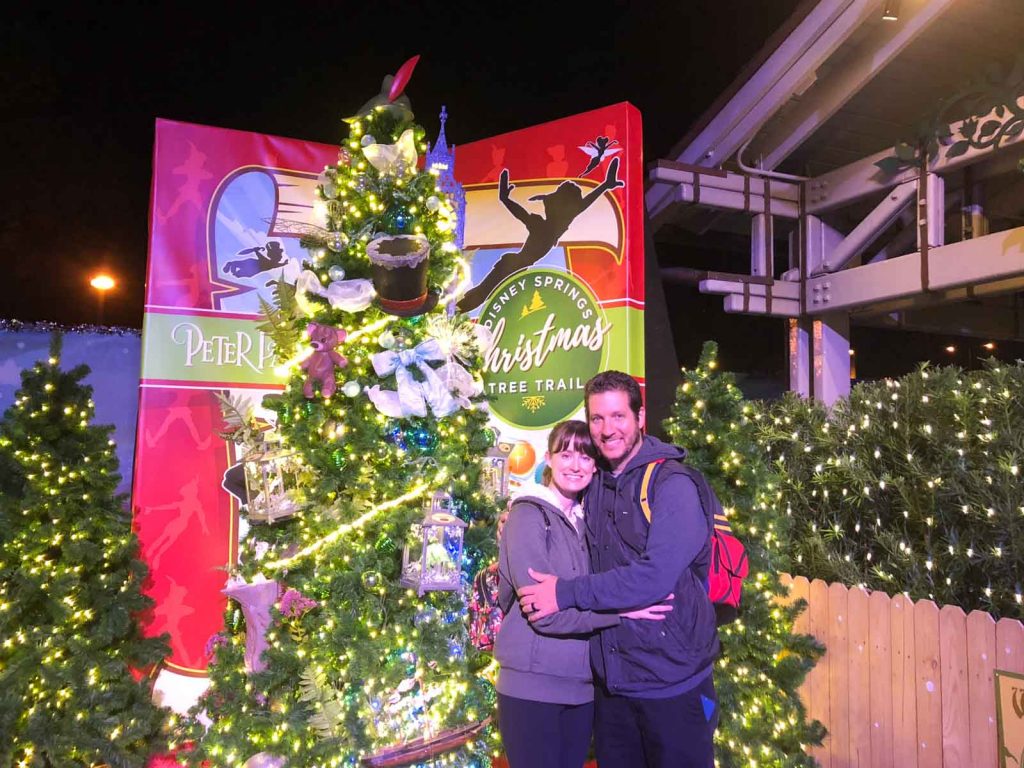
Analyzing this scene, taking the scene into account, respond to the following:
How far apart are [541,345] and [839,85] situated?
394 centimetres

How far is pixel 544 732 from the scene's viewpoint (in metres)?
2.42

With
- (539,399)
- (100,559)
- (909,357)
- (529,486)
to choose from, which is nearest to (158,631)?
(100,559)

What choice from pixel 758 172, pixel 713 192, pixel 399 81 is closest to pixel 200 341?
pixel 399 81

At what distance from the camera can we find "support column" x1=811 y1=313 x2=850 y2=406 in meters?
7.04

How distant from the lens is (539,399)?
473 cm

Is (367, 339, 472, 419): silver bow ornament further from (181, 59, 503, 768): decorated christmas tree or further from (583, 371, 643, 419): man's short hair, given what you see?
(583, 371, 643, 419): man's short hair

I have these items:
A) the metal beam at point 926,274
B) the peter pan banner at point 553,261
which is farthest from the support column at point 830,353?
the peter pan banner at point 553,261

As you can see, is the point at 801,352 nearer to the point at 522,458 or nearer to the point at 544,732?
the point at 522,458

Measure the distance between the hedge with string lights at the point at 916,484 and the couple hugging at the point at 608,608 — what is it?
6.88 ft

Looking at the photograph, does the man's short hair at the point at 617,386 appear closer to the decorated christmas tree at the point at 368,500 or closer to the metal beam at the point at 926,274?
the decorated christmas tree at the point at 368,500

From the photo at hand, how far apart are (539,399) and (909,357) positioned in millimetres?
7024

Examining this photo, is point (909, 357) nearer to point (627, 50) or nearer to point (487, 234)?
point (627, 50)

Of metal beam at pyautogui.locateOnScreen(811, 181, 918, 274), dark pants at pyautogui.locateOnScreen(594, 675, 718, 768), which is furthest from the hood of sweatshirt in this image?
metal beam at pyautogui.locateOnScreen(811, 181, 918, 274)

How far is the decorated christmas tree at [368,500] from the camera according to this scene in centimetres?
320
